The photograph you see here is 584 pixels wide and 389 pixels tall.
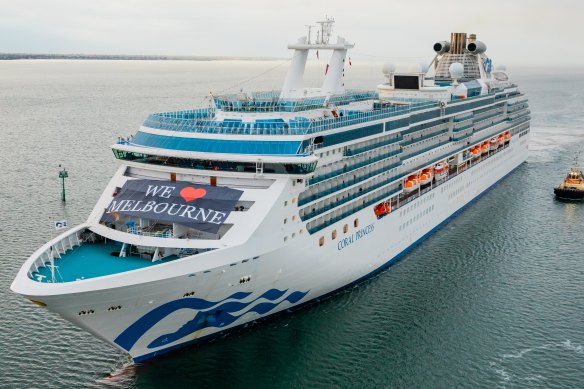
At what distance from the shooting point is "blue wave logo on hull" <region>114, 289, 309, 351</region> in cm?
2659

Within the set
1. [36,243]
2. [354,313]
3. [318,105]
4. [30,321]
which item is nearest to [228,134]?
[318,105]

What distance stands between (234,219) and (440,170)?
87.1 ft

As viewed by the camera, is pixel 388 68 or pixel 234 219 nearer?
pixel 234 219

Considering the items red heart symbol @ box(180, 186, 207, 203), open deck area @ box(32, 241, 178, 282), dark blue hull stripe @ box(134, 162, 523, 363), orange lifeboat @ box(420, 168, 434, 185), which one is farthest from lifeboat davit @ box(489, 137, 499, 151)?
open deck area @ box(32, 241, 178, 282)

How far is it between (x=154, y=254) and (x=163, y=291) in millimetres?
2449

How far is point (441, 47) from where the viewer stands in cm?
6912

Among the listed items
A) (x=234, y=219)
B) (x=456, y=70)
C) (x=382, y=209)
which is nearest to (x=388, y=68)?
(x=456, y=70)

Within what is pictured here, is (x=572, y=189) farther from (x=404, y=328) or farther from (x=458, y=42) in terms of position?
(x=404, y=328)

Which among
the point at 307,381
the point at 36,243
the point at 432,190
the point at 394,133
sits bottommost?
the point at 307,381

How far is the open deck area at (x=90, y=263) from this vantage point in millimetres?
25984

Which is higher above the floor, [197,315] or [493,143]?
[493,143]

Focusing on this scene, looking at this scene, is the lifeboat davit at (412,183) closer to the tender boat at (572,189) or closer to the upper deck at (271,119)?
the upper deck at (271,119)

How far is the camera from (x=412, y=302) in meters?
36.2

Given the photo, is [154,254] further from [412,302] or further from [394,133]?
[394,133]
